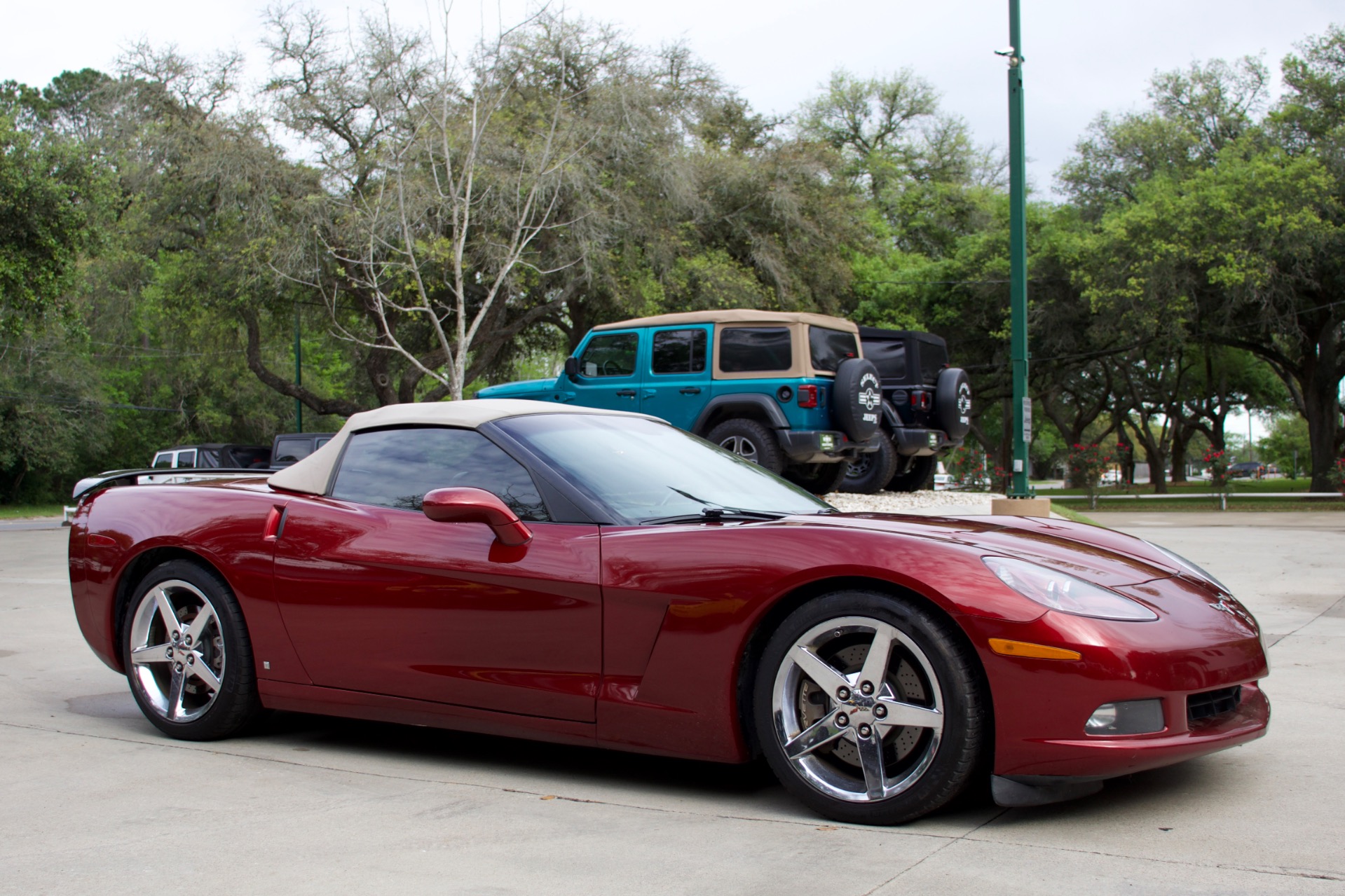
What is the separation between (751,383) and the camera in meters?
13.9

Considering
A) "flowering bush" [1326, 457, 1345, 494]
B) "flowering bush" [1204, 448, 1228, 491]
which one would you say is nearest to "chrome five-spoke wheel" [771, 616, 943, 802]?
"flowering bush" [1326, 457, 1345, 494]

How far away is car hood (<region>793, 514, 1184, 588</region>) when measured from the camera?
3633 mm

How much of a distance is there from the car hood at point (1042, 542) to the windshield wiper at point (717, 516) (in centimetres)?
21

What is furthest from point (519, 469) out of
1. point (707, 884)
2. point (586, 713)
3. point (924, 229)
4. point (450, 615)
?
point (924, 229)

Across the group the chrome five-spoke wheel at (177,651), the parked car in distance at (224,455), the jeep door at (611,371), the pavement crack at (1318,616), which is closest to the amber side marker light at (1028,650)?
the chrome five-spoke wheel at (177,651)

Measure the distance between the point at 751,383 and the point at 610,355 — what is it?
1.86m

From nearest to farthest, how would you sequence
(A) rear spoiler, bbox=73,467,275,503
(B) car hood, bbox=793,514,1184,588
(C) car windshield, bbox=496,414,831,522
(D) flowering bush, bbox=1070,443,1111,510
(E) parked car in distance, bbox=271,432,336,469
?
(B) car hood, bbox=793,514,1184,588
(C) car windshield, bbox=496,414,831,522
(A) rear spoiler, bbox=73,467,275,503
(E) parked car in distance, bbox=271,432,336,469
(D) flowering bush, bbox=1070,443,1111,510

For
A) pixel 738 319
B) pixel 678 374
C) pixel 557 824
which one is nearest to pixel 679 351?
pixel 678 374

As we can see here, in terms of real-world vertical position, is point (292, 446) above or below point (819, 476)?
above

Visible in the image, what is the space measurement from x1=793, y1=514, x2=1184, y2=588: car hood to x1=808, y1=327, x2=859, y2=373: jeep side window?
32.0ft

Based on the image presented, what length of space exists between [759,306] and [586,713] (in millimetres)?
24162

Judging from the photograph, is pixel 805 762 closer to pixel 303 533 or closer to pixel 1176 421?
pixel 303 533

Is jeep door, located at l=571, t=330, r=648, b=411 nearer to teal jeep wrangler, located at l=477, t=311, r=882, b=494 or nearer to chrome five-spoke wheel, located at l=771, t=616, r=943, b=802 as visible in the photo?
teal jeep wrangler, located at l=477, t=311, r=882, b=494

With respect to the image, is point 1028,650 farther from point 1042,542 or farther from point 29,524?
point 29,524
